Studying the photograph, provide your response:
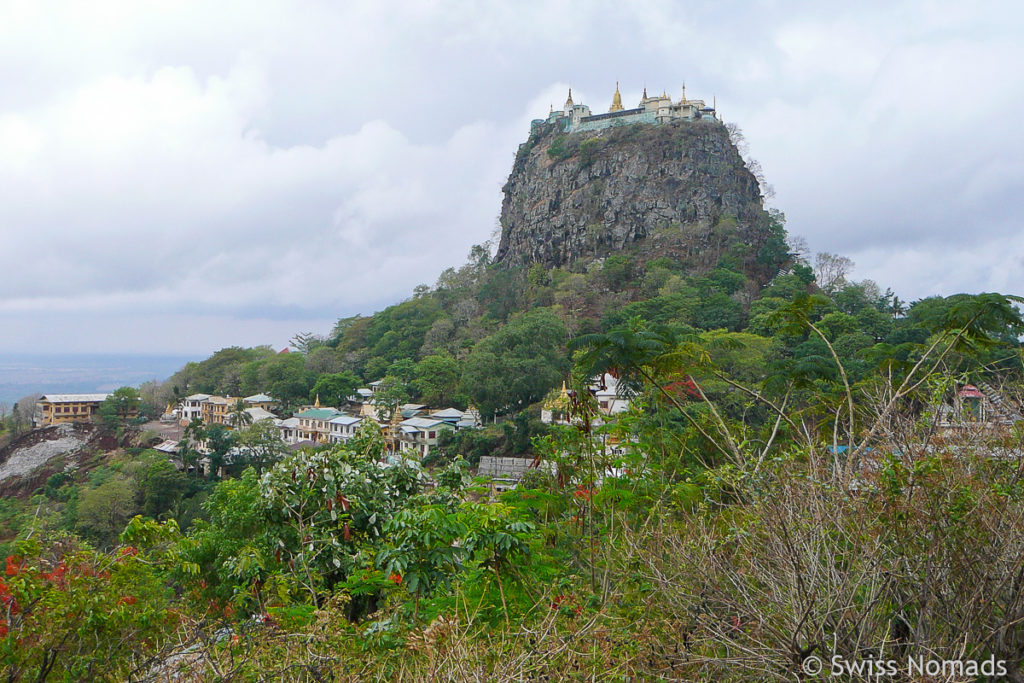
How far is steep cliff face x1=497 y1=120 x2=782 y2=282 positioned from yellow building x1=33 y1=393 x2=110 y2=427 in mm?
29730

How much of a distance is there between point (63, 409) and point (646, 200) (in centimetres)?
4011

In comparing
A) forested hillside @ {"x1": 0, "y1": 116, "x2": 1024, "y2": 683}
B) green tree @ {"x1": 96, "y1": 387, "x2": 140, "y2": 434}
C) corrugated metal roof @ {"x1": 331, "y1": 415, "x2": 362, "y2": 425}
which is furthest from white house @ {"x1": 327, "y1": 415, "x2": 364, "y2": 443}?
forested hillside @ {"x1": 0, "y1": 116, "x2": 1024, "y2": 683}

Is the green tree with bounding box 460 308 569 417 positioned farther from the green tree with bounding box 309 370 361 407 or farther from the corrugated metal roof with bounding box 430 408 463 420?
the green tree with bounding box 309 370 361 407

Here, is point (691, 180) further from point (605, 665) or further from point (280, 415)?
point (605, 665)

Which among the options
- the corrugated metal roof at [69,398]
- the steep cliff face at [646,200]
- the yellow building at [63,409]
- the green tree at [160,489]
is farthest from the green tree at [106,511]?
the steep cliff face at [646,200]

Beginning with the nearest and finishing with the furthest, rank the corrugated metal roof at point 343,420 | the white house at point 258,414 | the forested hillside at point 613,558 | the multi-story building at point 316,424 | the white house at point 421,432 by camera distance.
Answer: the forested hillside at point 613,558 < the white house at point 421,432 < the corrugated metal roof at point 343,420 < the multi-story building at point 316,424 < the white house at point 258,414

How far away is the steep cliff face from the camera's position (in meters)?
43.6

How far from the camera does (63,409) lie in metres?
40.6

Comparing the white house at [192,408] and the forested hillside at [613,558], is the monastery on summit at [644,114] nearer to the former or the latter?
the white house at [192,408]

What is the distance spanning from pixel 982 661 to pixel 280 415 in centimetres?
3813

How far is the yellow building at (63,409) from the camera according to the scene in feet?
131

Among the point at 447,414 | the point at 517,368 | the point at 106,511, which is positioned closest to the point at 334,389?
the point at 447,414

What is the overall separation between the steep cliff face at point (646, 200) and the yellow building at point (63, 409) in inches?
1170

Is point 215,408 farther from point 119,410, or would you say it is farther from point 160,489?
point 160,489
